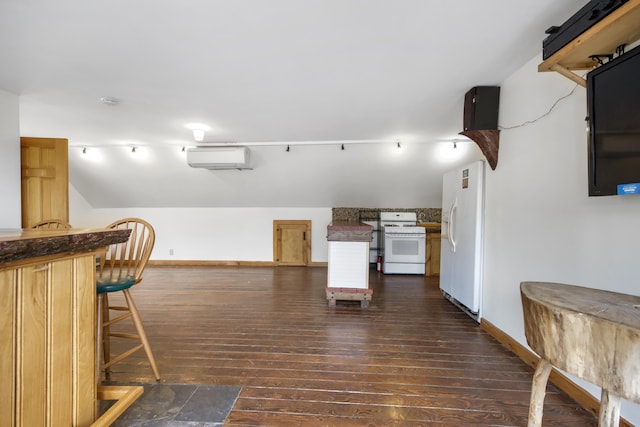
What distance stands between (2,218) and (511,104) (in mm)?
4636

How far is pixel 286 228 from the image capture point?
561 cm

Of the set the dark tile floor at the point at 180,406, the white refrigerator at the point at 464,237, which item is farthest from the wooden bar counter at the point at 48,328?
the white refrigerator at the point at 464,237

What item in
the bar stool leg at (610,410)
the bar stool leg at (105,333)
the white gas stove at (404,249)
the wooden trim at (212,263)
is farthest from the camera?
the wooden trim at (212,263)

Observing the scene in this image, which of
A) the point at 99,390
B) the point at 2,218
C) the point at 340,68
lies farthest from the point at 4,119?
the point at 340,68

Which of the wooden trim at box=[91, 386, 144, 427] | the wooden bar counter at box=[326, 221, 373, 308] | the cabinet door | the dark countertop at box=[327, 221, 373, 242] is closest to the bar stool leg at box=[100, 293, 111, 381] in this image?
the wooden trim at box=[91, 386, 144, 427]

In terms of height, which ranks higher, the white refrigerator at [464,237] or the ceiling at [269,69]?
the ceiling at [269,69]

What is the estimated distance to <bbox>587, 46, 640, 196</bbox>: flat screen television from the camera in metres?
1.15

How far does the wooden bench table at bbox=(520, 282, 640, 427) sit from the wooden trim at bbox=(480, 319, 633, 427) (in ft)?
2.66

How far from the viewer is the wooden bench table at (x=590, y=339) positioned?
31.8 inches

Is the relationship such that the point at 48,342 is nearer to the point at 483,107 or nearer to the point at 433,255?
the point at 483,107

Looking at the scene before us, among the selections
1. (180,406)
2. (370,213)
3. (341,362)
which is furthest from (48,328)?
(370,213)

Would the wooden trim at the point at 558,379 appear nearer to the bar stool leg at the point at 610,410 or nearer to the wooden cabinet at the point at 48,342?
the bar stool leg at the point at 610,410

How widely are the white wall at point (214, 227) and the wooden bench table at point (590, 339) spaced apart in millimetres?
4614

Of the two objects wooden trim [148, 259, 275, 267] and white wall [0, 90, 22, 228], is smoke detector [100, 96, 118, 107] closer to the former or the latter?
white wall [0, 90, 22, 228]
